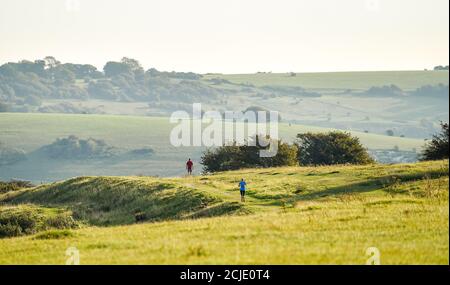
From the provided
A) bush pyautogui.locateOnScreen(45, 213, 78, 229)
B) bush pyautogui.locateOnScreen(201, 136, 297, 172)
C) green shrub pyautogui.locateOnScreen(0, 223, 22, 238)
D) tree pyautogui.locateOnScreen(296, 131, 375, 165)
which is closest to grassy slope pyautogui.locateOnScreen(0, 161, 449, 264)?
bush pyautogui.locateOnScreen(45, 213, 78, 229)

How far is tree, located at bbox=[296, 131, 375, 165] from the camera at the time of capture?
8231 centimetres

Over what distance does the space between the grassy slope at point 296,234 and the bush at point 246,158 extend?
35.8 m

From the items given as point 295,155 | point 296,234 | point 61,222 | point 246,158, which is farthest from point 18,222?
point 295,155

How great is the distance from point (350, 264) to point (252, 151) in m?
67.2

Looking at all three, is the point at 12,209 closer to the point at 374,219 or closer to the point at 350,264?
the point at 374,219

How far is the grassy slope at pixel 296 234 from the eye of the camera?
19.3m

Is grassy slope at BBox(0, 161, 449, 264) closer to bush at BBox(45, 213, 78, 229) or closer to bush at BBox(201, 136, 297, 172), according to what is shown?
bush at BBox(45, 213, 78, 229)

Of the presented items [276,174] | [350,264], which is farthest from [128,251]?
[276,174]

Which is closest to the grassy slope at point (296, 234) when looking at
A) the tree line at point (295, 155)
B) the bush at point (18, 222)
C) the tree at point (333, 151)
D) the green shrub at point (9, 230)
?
the bush at point (18, 222)

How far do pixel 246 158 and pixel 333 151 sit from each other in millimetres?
9369

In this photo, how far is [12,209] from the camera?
51375mm

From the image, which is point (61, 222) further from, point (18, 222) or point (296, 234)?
point (296, 234)

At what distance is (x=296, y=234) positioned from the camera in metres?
23.4
